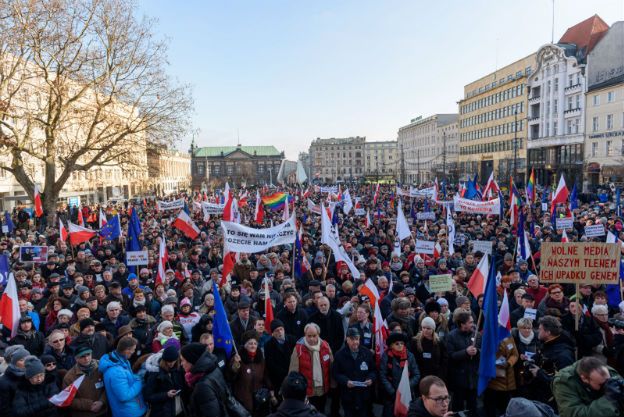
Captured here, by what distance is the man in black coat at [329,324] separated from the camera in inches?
265

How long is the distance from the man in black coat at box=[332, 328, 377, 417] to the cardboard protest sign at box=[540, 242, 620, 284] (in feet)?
9.21

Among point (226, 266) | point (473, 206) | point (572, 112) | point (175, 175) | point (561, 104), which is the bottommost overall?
point (226, 266)

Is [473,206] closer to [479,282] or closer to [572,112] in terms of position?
[479,282]

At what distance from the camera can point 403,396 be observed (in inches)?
202

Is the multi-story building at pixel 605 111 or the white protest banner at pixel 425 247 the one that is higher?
the multi-story building at pixel 605 111

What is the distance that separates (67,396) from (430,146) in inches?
4063

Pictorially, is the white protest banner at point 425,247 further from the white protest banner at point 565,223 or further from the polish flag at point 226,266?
the white protest banner at point 565,223

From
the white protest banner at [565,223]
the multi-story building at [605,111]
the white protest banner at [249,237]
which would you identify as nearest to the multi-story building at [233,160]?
the multi-story building at [605,111]

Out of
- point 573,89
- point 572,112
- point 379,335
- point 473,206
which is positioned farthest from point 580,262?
point 573,89

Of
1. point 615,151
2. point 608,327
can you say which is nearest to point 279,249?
point 608,327

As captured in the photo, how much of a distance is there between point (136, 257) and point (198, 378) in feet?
24.8

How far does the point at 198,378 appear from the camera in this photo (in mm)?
4430

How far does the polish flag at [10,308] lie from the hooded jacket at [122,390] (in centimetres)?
309

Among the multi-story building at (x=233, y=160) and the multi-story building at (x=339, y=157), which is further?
the multi-story building at (x=339, y=157)
